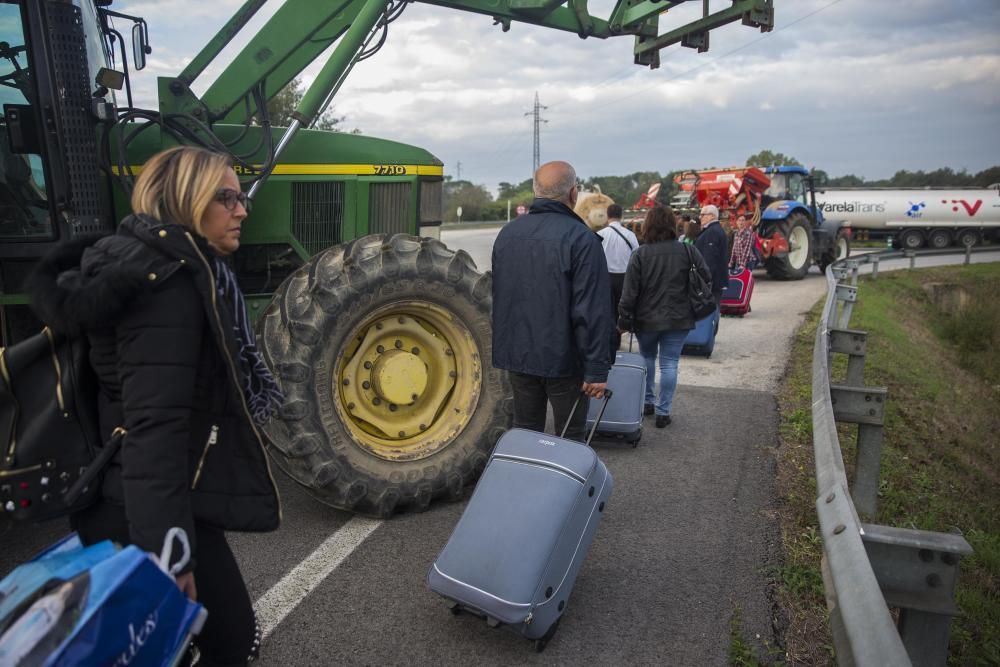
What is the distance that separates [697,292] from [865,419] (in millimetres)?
2587

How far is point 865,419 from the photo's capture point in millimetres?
3732

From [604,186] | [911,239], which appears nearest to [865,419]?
[911,239]

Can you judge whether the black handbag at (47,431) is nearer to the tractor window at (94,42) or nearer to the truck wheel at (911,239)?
the tractor window at (94,42)

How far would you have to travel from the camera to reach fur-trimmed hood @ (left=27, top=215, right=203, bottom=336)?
1.76 meters

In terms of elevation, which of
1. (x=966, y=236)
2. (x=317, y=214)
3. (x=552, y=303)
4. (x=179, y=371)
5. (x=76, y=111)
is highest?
(x=76, y=111)

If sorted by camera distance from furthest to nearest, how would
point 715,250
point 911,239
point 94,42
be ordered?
point 911,239 → point 715,250 → point 94,42

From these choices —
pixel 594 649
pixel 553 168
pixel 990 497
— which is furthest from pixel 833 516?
pixel 990 497

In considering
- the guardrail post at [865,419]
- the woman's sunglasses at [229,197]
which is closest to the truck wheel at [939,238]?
the guardrail post at [865,419]

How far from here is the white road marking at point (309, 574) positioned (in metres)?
3.30

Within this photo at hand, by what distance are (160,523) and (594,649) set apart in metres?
1.96

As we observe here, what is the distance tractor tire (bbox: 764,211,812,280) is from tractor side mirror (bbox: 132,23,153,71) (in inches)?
629

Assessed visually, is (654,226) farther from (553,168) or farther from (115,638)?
(115,638)

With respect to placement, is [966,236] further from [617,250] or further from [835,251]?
[617,250]

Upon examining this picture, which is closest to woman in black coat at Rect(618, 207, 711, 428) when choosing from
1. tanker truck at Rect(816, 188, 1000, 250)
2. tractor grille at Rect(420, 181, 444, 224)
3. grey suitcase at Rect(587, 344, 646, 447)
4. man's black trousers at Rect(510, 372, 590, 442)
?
grey suitcase at Rect(587, 344, 646, 447)
